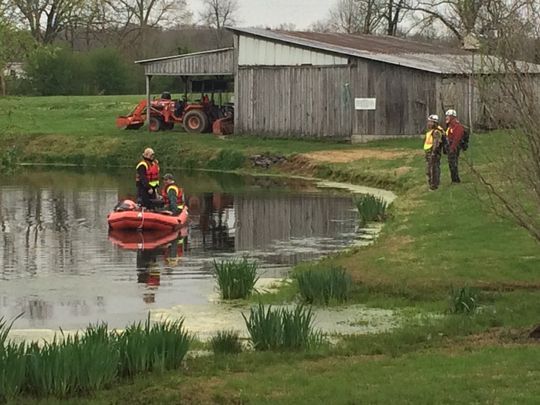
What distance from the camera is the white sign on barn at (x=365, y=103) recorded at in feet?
124

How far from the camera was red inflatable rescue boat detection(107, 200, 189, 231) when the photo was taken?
2252 cm

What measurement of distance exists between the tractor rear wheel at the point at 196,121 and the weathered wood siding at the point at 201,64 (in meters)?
1.57

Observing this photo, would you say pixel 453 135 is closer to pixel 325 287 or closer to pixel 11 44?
pixel 325 287

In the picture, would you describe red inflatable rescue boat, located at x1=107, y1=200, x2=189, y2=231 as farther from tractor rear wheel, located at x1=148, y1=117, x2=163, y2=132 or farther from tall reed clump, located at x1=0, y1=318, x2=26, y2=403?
tractor rear wheel, located at x1=148, y1=117, x2=163, y2=132

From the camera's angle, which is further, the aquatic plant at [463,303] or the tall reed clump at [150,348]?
the aquatic plant at [463,303]

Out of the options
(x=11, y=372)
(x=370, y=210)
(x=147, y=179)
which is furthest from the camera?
(x=370, y=210)

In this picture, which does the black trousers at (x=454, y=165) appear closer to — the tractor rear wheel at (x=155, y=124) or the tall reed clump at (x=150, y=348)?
the tall reed clump at (x=150, y=348)

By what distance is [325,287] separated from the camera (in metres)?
13.9

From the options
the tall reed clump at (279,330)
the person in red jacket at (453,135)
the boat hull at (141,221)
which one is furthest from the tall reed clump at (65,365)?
the person in red jacket at (453,135)

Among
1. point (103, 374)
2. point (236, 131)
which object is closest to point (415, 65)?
point (236, 131)

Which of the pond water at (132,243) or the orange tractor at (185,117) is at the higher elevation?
the orange tractor at (185,117)

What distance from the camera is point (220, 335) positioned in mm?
11375

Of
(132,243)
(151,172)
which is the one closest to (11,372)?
(132,243)

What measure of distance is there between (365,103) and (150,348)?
95.2 feet
